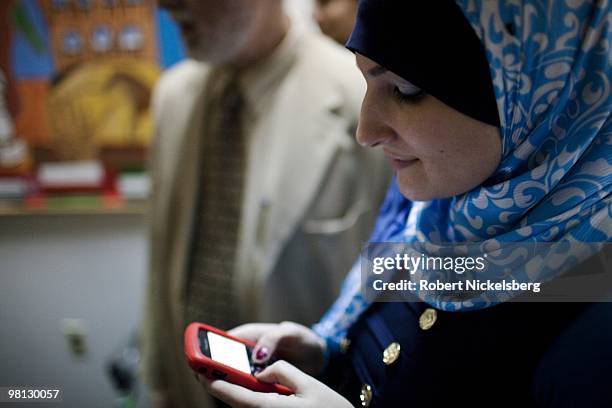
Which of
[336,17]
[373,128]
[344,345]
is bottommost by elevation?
[344,345]

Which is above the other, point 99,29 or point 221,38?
point 221,38

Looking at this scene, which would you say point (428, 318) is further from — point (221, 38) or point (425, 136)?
point (221, 38)

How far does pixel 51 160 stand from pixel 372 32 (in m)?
1.57

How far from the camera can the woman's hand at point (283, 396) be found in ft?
1.64

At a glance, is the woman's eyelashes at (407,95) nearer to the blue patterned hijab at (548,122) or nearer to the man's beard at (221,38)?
the blue patterned hijab at (548,122)

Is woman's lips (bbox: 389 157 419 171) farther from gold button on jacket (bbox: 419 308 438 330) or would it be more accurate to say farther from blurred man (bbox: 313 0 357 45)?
blurred man (bbox: 313 0 357 45)

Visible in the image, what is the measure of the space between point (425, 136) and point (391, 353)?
0.22 m

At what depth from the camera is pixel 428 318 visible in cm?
54

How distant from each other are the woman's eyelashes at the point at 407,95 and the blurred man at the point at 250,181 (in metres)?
0.55

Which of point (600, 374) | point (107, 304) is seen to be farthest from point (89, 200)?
point (600, 374)

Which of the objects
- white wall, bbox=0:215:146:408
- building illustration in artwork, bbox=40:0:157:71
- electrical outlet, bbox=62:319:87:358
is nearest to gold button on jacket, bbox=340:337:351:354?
white wall, bbox=0:215:146:408

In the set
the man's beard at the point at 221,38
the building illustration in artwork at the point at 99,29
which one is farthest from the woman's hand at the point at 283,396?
the building illustration in artwork at the point at 99,29

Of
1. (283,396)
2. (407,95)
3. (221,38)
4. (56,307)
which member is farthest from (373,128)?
(221,38)

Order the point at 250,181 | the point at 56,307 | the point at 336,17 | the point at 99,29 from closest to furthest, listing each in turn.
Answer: the point at 56,307 < the point at 250,181 < the point at 336,17 < the point at 99,29
